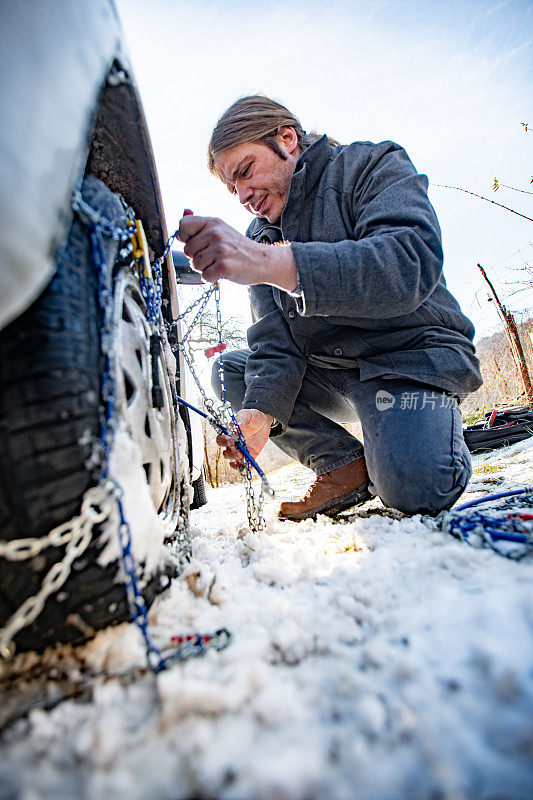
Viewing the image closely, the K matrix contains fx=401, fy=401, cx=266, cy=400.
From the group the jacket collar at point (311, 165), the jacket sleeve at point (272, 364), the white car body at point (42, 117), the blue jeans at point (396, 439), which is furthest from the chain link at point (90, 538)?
the jacket collar at point (311, 165)

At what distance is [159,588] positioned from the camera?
2.25 ft

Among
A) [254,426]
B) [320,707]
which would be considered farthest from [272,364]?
[320,707]

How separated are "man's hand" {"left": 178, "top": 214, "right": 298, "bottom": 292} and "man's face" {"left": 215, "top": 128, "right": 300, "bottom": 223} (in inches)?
30.0

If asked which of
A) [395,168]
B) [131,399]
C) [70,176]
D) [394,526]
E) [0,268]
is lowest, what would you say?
[394,526]

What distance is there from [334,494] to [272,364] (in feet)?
1.99

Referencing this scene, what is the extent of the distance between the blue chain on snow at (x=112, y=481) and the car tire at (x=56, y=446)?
11 millimetres

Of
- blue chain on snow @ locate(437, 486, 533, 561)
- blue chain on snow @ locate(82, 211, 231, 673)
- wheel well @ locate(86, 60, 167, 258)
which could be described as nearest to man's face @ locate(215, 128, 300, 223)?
wheel well @ locate(86, 60, 167, 258)

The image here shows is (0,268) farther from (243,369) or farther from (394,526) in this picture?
(243,369)

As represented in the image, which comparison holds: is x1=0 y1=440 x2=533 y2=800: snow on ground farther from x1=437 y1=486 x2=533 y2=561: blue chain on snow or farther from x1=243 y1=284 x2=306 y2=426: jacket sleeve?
x1=243 y1=284 x2=306 y2=426: jacket sleeve

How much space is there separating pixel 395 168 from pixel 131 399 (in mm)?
1292

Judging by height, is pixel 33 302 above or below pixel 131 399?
above

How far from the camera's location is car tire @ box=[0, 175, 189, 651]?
48 centimetres

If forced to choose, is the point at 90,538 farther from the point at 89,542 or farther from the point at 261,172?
the point at 261,172

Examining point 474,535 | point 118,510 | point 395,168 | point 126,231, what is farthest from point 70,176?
point 395,168
